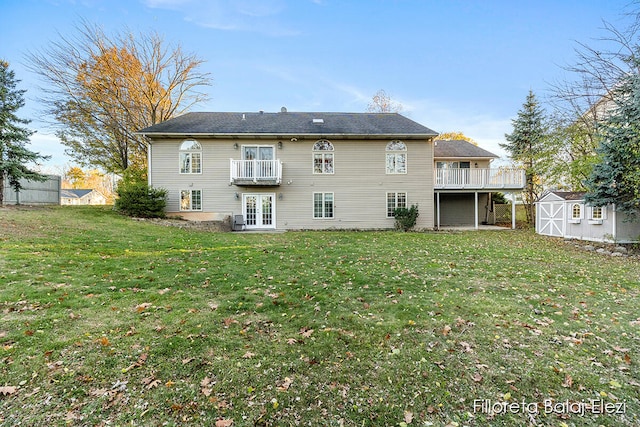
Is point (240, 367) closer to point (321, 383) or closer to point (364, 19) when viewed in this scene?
point (321, 383)

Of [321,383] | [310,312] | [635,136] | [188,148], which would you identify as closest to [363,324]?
[310,312]

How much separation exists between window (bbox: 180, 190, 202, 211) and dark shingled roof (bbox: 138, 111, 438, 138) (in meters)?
3.20

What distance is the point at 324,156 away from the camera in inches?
648

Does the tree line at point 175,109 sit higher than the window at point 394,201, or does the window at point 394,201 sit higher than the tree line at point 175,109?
the tree line at point 175,109

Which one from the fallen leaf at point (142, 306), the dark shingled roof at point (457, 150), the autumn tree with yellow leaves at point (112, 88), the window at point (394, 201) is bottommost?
the fallen leaf at point (142, 306)

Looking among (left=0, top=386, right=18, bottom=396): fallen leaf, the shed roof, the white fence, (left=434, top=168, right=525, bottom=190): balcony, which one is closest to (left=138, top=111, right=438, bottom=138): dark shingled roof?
(left=434, top=168, right=525, bottom=190): balcony

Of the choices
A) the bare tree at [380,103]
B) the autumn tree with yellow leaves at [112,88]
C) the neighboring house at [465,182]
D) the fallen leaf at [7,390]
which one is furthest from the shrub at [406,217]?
the autumn tree with yellow leaves at [112,88]

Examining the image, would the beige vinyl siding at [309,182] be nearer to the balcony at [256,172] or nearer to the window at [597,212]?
the balcony at [256,172]

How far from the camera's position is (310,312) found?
4.21 meters

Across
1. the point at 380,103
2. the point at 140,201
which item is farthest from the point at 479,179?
the point at 140,201

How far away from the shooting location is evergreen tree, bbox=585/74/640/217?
989cm

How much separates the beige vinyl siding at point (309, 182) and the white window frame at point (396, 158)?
0.21 m

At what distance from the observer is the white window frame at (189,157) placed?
15.9 meters

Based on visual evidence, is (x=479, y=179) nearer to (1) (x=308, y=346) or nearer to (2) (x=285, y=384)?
(1) (x=308, y=346)
